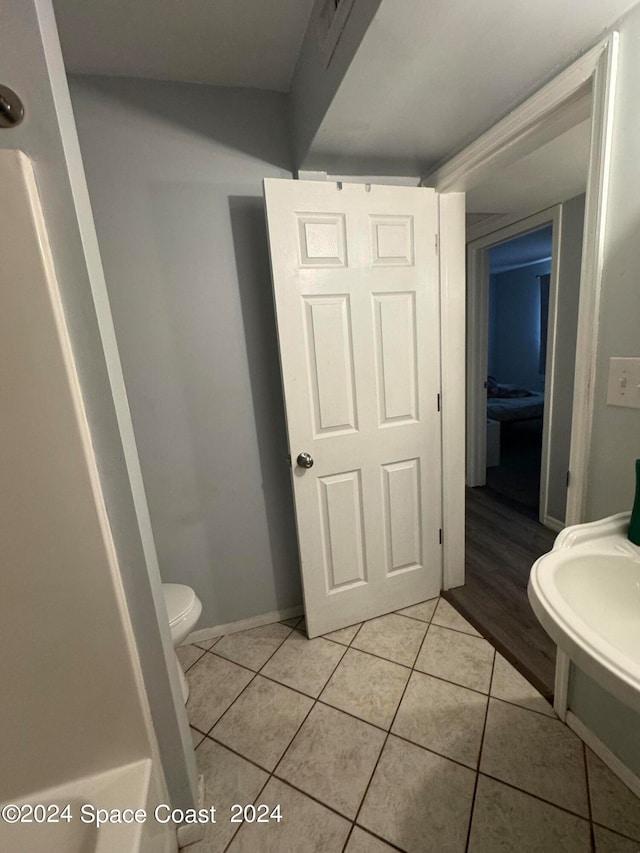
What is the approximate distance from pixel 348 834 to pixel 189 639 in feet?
3.48

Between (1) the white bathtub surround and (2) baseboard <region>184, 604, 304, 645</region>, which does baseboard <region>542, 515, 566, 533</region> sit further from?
(1) the white bathtub surround

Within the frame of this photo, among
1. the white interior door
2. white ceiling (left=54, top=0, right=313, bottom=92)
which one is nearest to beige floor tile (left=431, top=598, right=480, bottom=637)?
the white interior door

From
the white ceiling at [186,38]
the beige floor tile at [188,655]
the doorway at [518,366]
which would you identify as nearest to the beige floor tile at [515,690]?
the beige floor tile at [188,655]

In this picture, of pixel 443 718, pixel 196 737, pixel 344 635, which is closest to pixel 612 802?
pixel 443 718

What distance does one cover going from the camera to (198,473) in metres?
1.61

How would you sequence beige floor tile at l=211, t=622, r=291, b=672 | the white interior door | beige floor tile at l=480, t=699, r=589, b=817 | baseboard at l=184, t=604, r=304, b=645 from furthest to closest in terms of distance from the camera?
baseboard at l=184, t=604, r=304, b=645
beige floor tile at l=211, t=622, r=291, b=672
the white interior door
beige floor tile at l=480, t=699, r=589, b=817

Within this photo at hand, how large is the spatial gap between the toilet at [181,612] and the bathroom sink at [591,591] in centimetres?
115

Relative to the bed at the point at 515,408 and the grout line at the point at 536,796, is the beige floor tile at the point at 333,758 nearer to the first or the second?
the grout line at the point at 536,796

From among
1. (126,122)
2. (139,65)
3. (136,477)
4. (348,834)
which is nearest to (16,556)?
(136,477)

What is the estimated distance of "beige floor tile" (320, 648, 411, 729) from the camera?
1.31 metres

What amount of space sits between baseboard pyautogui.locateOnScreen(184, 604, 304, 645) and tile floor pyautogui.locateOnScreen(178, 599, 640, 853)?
9 cm

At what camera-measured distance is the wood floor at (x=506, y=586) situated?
1.47 m

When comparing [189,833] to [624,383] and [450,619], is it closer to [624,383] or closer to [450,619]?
[450,619]

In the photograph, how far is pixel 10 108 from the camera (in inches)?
24.9
